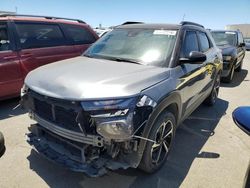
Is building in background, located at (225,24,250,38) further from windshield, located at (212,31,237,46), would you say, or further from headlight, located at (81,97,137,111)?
headlight, located at (81,97,137,111)

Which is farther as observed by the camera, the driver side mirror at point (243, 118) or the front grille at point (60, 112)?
the front grille at point (60, 112)

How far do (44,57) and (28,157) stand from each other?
9.53 feet

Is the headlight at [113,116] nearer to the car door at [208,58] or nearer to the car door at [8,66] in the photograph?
the car door at [208,58]

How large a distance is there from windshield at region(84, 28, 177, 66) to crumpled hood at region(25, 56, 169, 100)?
20 cm

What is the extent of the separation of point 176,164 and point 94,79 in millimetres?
1639

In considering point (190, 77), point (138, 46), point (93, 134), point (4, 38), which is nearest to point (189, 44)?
point (190, 77)

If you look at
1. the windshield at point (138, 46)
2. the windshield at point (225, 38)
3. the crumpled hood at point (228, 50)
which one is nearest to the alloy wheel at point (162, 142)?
the windshield at point (138, 46)

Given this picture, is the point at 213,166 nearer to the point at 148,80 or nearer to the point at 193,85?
the point at 193,85

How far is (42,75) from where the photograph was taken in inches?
123

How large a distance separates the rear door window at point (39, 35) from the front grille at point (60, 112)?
298 centimetres

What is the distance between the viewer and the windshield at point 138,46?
349 cm

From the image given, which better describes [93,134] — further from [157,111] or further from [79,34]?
[79,34]

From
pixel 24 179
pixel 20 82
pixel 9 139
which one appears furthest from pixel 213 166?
pixel 20 82

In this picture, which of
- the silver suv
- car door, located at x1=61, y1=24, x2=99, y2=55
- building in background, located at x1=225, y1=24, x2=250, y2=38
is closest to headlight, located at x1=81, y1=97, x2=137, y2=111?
the silver suv
